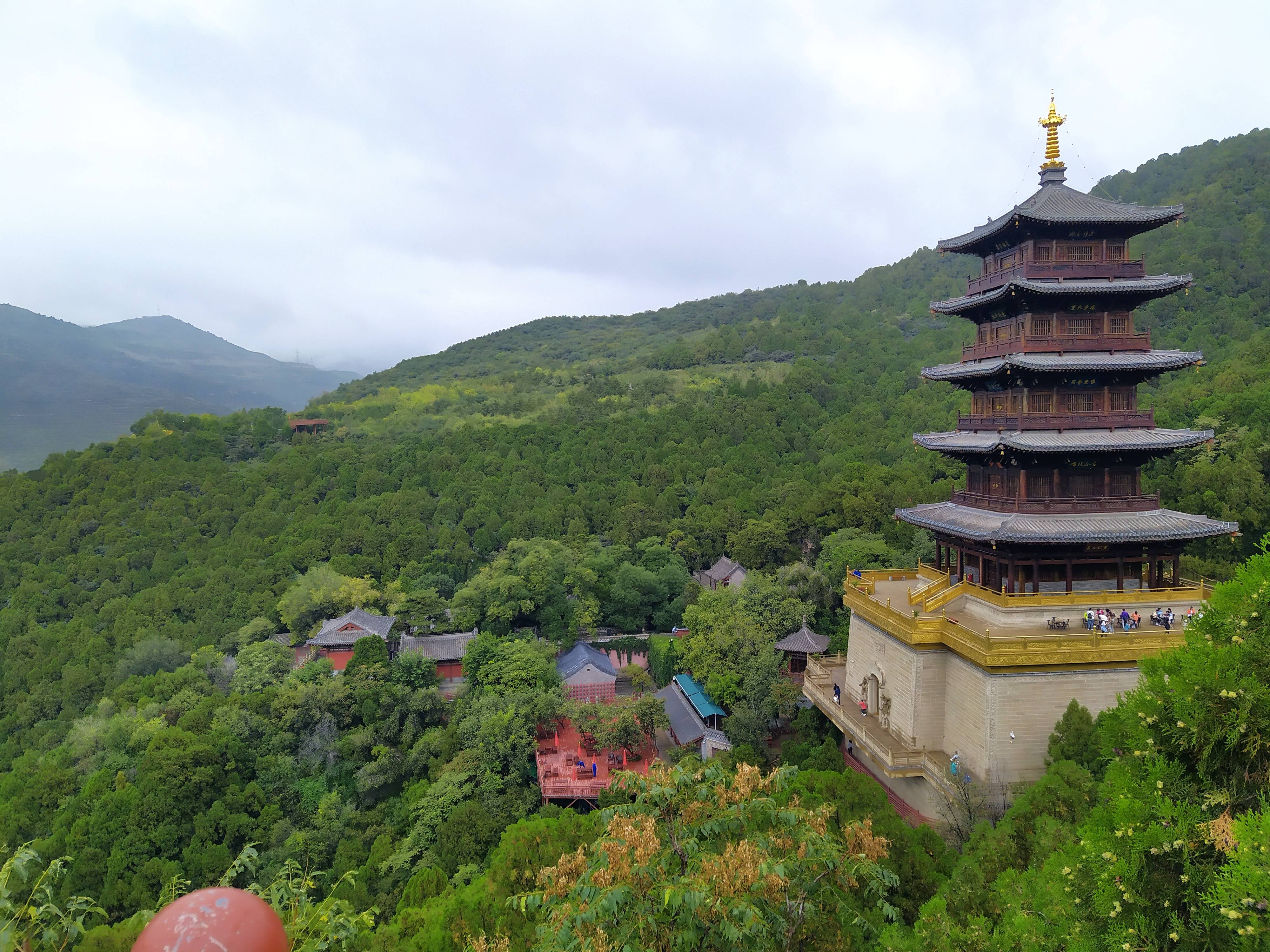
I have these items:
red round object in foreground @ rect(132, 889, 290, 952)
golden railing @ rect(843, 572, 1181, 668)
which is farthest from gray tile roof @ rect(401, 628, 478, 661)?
red round object in foreground @ rect(132, 889, 290, 952)

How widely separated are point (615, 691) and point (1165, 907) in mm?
29631

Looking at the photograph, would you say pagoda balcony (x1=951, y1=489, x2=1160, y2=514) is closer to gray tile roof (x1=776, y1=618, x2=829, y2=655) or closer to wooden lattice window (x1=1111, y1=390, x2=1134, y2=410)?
wooden lattice window (x1=1111, y1=390, x2=1134, y2=410)

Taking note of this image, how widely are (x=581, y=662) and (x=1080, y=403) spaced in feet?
76.9

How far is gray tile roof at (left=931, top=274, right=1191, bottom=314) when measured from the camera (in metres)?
16.9

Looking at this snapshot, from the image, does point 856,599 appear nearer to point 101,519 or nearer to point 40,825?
point 40,825

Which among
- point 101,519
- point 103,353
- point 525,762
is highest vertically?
point 103,353

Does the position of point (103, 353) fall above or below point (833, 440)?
above

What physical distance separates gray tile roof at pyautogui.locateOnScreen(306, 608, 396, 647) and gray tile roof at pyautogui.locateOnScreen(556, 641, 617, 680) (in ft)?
31.9

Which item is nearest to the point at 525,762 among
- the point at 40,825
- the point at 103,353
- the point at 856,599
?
the point at 856,599

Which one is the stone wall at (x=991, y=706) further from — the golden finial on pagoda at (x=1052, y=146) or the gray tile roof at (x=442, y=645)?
the gray tile roof at (x=442, y=645)

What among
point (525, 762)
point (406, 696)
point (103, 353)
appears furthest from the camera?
point (103, 353)

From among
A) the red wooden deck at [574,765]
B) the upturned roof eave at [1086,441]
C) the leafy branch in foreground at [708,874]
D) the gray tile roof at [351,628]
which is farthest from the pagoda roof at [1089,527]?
the gray tile roof at [351,628]

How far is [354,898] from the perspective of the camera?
66.9 ft

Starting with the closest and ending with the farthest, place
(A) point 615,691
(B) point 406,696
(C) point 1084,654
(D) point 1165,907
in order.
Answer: (D) point 1165,907, (C) point 1084,654, (B) point 406,696, (A) point 615,691
